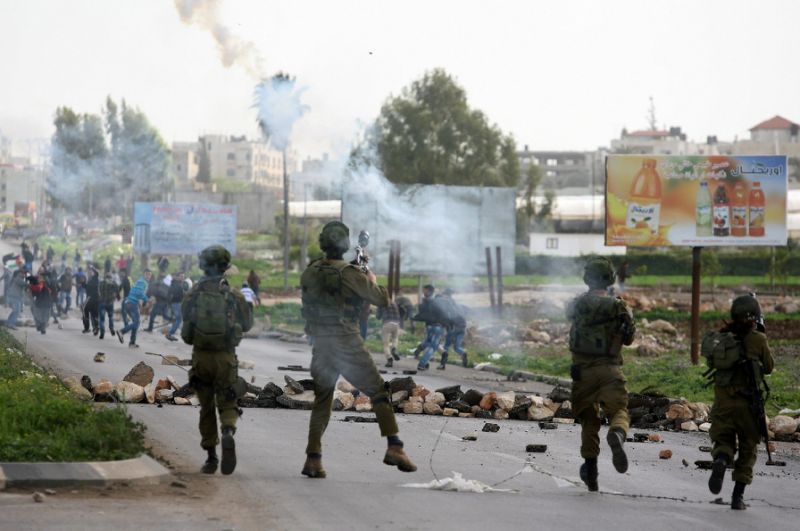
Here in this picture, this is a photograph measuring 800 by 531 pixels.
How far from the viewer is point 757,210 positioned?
28062 millimetres

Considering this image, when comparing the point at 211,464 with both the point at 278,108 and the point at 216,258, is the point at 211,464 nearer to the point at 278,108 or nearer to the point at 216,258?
the point at 216,258

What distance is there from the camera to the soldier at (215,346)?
9820mm

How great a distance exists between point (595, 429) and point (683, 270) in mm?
65945

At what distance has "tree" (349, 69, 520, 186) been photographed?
85.1 meters

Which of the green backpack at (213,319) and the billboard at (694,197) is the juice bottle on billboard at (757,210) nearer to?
the billboard at (694,197)

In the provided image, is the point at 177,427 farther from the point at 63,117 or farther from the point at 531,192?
the point at 63,117

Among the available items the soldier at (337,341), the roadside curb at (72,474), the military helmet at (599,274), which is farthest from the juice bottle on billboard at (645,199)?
the roadside curb at (72,474)

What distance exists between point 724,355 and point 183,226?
186 feet

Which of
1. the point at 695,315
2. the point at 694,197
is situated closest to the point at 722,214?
the point at 694,197

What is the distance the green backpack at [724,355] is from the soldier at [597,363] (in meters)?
0.56

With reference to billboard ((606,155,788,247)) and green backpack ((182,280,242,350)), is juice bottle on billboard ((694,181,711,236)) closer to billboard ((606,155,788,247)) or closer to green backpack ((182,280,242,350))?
billboard ((606,155,788,247))

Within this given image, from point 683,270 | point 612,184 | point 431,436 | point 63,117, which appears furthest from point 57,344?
point 63,117

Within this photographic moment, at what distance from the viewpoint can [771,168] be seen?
28.0 meters

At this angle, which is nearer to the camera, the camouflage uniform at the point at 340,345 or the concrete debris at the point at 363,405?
the camouflage uniform at the point at 340,345
